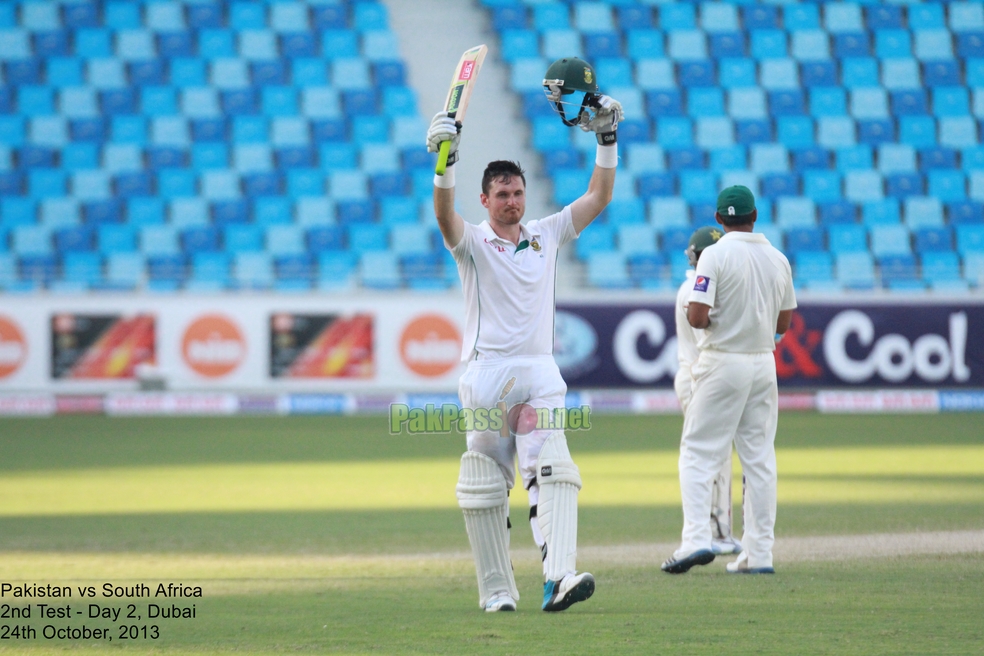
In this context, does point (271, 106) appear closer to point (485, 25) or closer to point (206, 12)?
point (206, 12)

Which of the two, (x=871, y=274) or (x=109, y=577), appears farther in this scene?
(x=871, y=274)

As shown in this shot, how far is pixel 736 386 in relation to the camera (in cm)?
679

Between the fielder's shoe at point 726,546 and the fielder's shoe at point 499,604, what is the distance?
224cm

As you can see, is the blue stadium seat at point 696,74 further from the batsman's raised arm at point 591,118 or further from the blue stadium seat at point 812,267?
the batsman's raised arm at point 591,118

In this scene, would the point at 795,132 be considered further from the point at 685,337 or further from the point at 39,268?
the point at 685,337

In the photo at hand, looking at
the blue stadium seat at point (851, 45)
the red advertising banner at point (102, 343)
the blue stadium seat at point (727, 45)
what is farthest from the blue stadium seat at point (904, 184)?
the red advertising banner at point (102, 343)

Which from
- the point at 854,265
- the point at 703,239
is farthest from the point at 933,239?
the point at 703,239

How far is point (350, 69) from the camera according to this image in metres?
23.2

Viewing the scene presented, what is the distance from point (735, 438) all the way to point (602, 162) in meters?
1.86

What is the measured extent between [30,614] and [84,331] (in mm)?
13676

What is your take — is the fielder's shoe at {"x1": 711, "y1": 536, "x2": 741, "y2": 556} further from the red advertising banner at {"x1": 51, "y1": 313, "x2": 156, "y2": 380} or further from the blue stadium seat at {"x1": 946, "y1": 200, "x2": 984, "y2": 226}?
the blue stadium seat at {"x1": 946, "y1": 200, "x2": 984, "y2": 226}

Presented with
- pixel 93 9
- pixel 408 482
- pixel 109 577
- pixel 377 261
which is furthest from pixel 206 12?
pixel 109 577

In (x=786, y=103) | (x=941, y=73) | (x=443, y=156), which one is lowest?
(x=443, y=156)

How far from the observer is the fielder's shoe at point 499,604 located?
5.73 m
